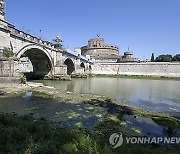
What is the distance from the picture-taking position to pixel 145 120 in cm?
1071

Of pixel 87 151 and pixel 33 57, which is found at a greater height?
pixel 33 57

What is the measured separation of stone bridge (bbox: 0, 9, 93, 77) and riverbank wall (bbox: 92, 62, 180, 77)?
21608 millimetres

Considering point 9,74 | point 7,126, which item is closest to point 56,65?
point 9,74

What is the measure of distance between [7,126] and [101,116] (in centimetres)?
561

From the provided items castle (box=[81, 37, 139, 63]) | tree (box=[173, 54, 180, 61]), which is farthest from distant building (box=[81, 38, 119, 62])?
tree (box=[173, 54, 180, 61])

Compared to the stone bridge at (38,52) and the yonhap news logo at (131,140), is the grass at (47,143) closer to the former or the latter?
the yonhap news logo at (131,140)

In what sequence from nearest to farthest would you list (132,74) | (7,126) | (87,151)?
(87,151), (7,126), (132,74)

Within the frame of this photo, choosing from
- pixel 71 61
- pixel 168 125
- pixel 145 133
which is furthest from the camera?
pixel 71 61

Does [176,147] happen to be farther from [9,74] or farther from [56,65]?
[56,65]

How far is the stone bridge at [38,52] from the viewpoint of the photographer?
25.2m

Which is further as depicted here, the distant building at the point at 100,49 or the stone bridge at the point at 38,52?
the distant building at the point at 100,49

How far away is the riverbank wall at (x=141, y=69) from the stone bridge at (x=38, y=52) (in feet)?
70.9

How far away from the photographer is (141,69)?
77.8 m

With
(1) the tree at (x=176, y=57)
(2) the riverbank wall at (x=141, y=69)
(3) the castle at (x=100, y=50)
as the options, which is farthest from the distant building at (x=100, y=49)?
(1) the tree at (x=176, y=57)
